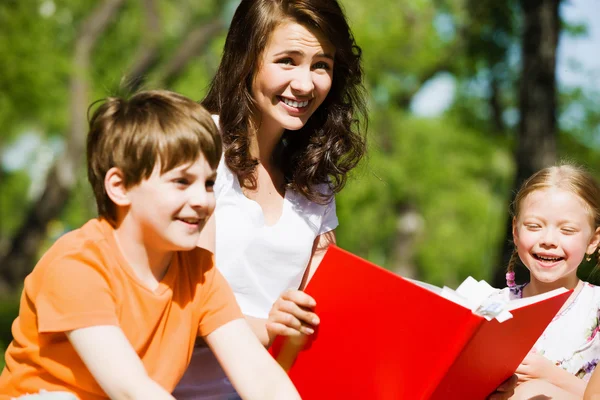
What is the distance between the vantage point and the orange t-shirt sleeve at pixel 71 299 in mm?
1893

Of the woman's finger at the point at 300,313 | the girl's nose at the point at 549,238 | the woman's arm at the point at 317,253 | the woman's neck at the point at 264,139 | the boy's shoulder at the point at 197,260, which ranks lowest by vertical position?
the woman's arm at the point at 317,253

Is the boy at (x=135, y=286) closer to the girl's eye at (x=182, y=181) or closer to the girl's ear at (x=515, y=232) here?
the girl's eye at (x=182, y=181)

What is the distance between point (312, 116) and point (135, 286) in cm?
111

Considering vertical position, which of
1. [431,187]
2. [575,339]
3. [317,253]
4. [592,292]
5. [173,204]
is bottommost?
[431,187]

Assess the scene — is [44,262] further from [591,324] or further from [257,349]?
[591,324]

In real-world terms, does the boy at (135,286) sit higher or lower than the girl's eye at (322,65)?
lower

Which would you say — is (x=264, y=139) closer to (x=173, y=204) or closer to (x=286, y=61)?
(x=286, y=61)

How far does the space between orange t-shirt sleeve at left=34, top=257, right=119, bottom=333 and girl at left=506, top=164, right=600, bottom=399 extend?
1445 millimetres

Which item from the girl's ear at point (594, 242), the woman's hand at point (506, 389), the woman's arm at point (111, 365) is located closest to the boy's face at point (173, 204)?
the woman's arm at point (111, 365)

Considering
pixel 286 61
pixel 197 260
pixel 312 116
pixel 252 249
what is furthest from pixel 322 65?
pixel 197 260

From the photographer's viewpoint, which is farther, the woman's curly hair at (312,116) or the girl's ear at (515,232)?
the girl's ear at (515,232)

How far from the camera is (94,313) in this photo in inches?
74.7

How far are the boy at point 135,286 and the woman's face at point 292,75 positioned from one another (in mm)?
570

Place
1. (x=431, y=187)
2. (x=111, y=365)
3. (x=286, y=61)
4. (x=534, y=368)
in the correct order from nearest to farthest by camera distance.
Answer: (x=111, y=365)
(x=534, y=368)
(x=286, y=61)
(x=431, y=187)
